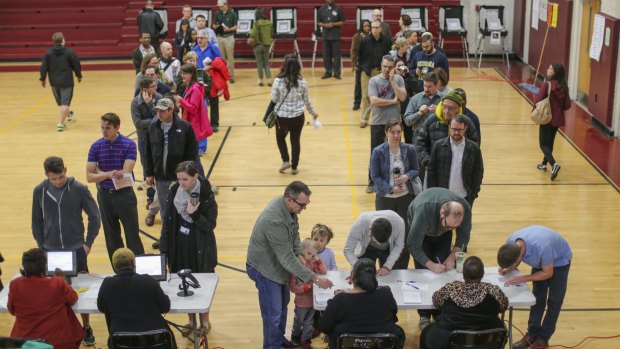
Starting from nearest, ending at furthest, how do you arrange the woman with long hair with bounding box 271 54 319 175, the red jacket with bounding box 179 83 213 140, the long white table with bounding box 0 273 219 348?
the long white table with bounding box 0 273 219 348
the red jacket with bounding box 179 83 213 140
the woman with long hair with bounding box 271 54 319 175

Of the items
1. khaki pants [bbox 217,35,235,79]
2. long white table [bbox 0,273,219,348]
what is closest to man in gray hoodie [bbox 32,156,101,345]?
long white table [bbox 0,273,219,348]

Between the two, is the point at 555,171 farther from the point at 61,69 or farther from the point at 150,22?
the point at 150,22

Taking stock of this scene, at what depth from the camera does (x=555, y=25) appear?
17.7 m

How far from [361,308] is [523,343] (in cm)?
206

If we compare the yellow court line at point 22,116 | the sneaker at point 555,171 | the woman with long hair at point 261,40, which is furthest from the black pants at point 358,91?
the yellow court line at point 22,116

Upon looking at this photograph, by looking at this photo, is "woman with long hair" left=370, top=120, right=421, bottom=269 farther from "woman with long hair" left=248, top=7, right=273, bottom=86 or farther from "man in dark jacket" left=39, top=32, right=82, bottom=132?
"woman with long hair" left=248, top=7, right=273, bottom=86

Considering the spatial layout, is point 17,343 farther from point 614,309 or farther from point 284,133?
point 284,133

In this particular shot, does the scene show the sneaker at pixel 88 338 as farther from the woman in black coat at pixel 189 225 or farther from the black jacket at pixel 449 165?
the black jacket at pixel 449 165

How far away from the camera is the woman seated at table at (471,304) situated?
235 inches

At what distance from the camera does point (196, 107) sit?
10.8m

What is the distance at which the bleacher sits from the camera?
72.6ft

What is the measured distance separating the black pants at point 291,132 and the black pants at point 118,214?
12.1 ft

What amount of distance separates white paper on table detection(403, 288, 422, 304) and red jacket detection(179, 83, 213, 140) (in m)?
5.04

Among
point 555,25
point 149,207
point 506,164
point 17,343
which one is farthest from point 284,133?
point 555,25
